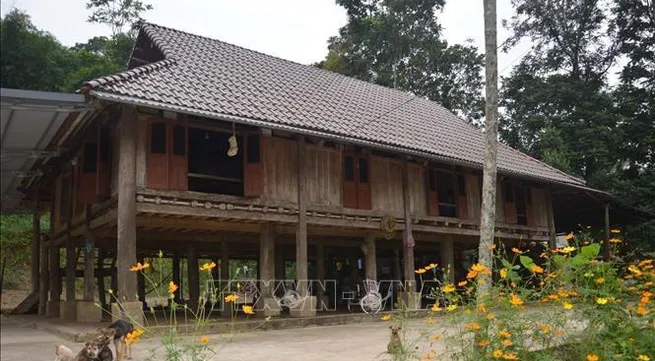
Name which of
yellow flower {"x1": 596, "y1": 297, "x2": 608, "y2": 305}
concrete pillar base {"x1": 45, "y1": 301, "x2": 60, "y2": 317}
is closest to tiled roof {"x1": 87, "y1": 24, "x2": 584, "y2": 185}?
yellow flower {"x1": 596, "y1": 297, "x2": 608, "y2": 305}

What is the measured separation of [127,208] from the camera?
30.5 feet

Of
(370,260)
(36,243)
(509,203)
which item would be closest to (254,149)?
(370,260)

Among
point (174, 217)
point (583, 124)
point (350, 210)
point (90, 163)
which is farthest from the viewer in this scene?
point (583, 124)

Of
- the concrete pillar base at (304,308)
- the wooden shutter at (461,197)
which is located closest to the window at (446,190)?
the wooden shutter at (461,197)

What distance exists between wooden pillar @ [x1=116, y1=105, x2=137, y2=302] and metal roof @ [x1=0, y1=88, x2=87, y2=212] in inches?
231

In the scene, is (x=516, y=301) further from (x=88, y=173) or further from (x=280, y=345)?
(x=88, y=173)

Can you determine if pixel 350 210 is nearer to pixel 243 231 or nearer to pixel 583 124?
pixel 243 231

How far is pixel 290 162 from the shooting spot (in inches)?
461

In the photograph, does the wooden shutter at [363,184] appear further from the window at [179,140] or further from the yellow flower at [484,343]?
the yellow flower at [484,343]

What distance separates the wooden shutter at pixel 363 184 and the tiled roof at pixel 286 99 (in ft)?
2.65

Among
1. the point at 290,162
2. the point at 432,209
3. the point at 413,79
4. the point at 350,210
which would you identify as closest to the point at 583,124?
the point at 413,79

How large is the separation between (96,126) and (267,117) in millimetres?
3364

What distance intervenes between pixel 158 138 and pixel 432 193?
23.6 feet

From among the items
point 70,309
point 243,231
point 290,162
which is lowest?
point 70,309
